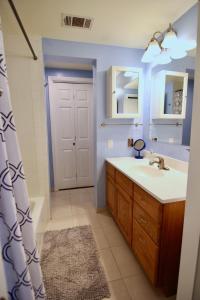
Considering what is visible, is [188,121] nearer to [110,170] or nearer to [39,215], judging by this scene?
[110,170]

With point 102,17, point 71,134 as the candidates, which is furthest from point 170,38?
point 71,134

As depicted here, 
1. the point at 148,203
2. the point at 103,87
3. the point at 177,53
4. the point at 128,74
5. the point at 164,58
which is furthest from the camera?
the point at 103,87

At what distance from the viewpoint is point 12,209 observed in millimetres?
725

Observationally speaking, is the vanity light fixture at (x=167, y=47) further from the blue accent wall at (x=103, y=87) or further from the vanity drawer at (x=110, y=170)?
the vanity drawer at (x=110, y=170)

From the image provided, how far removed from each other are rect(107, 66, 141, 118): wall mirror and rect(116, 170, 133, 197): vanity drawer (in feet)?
2.57

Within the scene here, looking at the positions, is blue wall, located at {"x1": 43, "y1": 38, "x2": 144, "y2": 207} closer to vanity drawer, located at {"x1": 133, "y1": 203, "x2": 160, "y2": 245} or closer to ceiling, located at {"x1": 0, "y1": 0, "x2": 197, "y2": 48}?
ceiling, located at {"x1": 0, "y1": 0, "x2": 197, "y2": 48}

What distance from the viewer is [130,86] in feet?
7.30

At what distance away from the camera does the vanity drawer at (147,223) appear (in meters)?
→ 1.19

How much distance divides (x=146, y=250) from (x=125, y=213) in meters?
0.47

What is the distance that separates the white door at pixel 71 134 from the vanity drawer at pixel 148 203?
207 centimetres

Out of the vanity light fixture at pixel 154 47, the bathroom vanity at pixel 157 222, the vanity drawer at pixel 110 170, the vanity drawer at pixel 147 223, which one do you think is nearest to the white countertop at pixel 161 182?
the bathroom vanity at pixel 157 222

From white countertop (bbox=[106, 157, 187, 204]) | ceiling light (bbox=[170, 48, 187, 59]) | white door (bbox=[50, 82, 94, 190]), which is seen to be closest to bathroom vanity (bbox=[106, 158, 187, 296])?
white countertop (bbox=[106, 157, 187, 204])

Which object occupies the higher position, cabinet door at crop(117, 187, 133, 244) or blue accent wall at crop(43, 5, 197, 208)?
blue accent wall at crop(43, 5, 197, 208)

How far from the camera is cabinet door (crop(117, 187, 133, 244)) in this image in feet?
5.46
